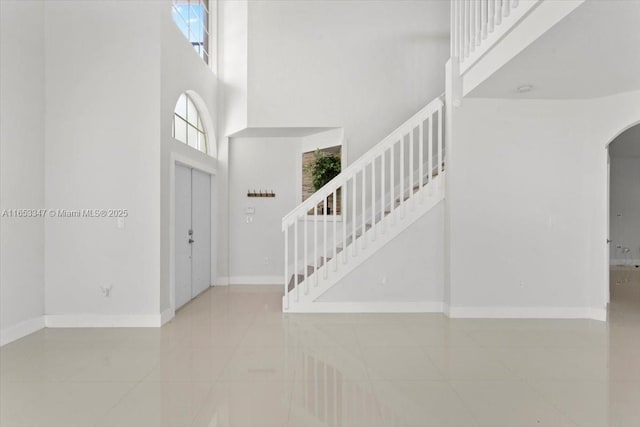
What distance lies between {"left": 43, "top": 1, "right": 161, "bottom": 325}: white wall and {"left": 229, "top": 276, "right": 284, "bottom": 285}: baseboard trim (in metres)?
2.44

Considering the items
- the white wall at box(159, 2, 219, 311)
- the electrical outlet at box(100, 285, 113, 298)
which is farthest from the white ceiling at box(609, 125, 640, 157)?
the electrical outlet at box(100, 285, 113, 298)

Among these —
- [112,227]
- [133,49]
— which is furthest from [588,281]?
[133,49]

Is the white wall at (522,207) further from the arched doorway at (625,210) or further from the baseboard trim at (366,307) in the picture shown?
the arched doorway at (625,210)

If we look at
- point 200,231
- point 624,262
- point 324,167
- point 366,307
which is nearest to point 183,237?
point 200,231

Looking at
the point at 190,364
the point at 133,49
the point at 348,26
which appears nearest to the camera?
the point at 190,364

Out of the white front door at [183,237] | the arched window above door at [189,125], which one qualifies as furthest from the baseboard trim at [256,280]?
the arched window above door at [189,125]

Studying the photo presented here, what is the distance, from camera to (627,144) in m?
8.21

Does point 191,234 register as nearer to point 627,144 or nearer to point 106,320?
point 106,320

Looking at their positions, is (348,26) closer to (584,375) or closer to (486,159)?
(486,159)

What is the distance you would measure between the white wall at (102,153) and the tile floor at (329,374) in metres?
0.50

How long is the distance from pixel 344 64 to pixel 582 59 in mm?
3524

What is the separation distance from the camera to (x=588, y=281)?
4.61 m

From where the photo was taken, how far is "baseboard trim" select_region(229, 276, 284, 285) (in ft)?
22.2

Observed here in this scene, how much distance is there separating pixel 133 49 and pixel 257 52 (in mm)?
2267
